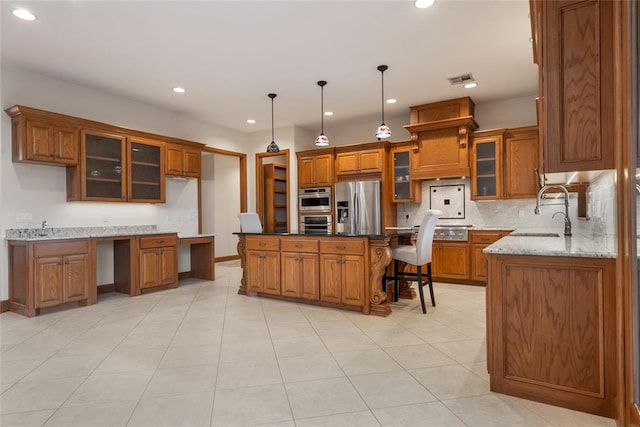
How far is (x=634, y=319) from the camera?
53.1 inches

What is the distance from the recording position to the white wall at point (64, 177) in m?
3.96

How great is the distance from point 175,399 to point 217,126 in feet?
18.2

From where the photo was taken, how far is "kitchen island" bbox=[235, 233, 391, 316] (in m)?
3.61

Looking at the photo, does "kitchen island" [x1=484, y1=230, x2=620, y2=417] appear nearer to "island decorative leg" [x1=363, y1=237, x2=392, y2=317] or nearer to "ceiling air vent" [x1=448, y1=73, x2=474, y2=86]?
"island decorative leg" [x1=363, y1=237, x2=392, y2=317]

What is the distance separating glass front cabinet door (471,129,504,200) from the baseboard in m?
5.39

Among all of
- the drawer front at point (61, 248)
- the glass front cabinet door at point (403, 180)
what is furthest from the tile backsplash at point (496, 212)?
the drawer front at point (61, 248)

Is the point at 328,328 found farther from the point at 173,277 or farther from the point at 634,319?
the point at 173,277

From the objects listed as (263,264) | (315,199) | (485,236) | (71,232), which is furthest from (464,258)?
(71,232)

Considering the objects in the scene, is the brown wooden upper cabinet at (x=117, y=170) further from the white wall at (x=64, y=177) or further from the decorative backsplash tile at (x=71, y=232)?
the decorative backsplash tile at (x=71, y=232)

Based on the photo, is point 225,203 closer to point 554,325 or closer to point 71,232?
point 71,232

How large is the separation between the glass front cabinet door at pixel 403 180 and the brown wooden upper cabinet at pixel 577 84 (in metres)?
3.93

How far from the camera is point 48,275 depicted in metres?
3.84

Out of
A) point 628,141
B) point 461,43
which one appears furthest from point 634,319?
point 461,43

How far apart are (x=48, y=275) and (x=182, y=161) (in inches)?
95.0
